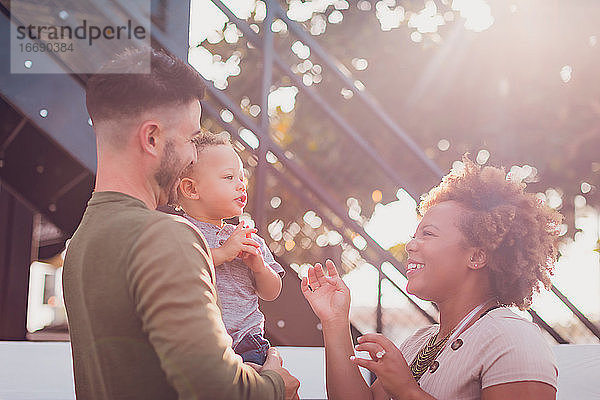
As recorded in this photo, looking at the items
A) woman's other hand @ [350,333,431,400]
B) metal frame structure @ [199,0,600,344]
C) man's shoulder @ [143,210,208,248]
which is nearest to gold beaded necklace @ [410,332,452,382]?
woman's other hand @ [350,333,431,400]

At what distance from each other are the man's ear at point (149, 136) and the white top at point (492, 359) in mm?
925

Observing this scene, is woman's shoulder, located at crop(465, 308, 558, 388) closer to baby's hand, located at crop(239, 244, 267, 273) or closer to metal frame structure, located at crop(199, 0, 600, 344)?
baby's hand, located at crop(239, 244, 267, 273)

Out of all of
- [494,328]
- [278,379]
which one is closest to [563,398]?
[494,328]

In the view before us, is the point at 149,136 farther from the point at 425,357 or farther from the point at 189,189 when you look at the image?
the point at 425,357

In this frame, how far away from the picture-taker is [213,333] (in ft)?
4.04

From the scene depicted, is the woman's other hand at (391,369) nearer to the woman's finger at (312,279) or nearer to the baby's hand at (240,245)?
the woman's finger at (312,279)

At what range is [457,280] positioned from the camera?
197cm

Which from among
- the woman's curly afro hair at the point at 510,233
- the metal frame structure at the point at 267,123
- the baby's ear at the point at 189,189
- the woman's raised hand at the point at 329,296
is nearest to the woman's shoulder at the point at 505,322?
the woman's curly afro hair at the point at 510,233

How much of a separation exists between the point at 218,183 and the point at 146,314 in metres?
0.81

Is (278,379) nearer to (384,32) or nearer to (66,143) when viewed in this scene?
(66,143)

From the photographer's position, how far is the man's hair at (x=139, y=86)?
4.79 ft

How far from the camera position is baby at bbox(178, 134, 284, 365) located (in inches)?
76.4

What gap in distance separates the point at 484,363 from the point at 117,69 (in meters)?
1.10

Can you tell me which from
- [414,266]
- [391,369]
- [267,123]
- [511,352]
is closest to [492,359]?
[511,352]
